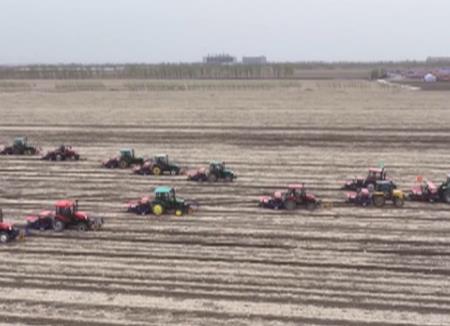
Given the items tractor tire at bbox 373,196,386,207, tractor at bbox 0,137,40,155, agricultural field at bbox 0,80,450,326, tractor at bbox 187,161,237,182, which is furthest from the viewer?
tractor at bbox 0,137,40,155

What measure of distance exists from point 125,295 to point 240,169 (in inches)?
620

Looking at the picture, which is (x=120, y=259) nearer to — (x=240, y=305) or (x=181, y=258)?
(x=181, y=258)

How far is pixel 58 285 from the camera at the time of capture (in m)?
14.9

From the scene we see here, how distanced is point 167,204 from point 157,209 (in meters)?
0.40

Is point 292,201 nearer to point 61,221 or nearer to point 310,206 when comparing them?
point 310,206

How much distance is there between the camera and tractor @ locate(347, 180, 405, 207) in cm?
2214

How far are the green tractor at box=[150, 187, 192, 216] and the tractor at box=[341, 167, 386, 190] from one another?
7.40 m

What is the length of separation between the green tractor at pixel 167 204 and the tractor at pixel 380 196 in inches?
254

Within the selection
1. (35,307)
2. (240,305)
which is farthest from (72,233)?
(240,305)

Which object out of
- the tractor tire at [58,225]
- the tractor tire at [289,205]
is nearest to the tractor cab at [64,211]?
the tractor tire at [58,225]

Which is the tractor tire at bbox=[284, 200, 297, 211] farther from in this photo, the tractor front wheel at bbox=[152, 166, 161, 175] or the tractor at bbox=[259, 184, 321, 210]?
the tractor front wheel at bbox=[152, 166, 161, 175]

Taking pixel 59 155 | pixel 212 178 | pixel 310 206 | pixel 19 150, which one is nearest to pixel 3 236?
pixel 212 178

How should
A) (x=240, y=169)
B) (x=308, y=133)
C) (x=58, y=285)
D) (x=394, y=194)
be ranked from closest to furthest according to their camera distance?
(x=58, y=285), (x=394, y=194), (x=240, y=169), (x=308, y=133)

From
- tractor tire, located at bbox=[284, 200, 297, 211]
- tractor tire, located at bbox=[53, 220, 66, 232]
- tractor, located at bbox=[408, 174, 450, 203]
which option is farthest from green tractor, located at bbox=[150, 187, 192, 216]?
tractor, located at bbox=[408, 174, 450, 203]
